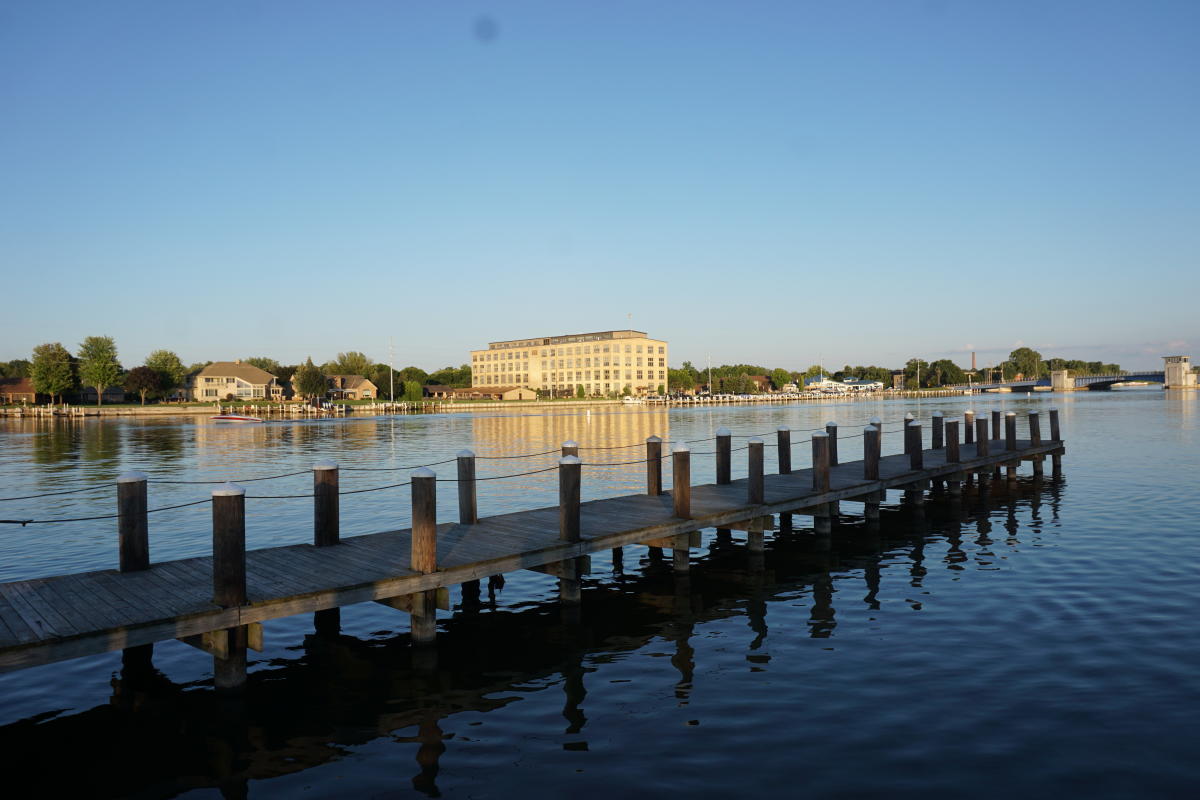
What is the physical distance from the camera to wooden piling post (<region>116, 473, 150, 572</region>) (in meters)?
10.6

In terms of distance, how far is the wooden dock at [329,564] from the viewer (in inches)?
341

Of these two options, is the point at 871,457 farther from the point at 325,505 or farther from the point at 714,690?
the point at 325,505

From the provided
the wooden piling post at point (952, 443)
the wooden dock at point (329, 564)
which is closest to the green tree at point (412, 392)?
the wooden piling post at point (952, 443)

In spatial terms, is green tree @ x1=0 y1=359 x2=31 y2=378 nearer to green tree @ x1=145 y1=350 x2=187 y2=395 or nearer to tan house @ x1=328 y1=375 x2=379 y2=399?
green tree @ x1=145 y1=350 x2=187 y2=395

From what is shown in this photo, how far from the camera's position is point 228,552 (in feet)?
29.8

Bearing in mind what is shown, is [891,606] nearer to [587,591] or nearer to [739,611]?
[739,611]

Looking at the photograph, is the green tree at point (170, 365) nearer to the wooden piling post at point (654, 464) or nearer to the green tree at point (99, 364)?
the green tree at point (99, 364)

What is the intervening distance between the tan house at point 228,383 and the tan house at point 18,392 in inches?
1074

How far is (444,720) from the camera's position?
912 centimetres

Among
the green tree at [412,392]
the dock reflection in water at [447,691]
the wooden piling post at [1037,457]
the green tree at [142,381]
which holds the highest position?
the green tree at [142,381]

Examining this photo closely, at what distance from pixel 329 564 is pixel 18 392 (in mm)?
166805

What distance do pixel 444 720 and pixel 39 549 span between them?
1578 centimetres

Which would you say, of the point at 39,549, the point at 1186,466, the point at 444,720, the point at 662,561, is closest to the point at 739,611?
the point at 662,561

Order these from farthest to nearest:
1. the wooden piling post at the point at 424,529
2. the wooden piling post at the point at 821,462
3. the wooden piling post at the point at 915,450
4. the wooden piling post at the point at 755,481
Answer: the wooden piling post at the point at 915,450 < the wooden piling post at the point at 821,462 < the wooden piling post at the point at 755,481 < the wooden piling post at the point at 424,529
